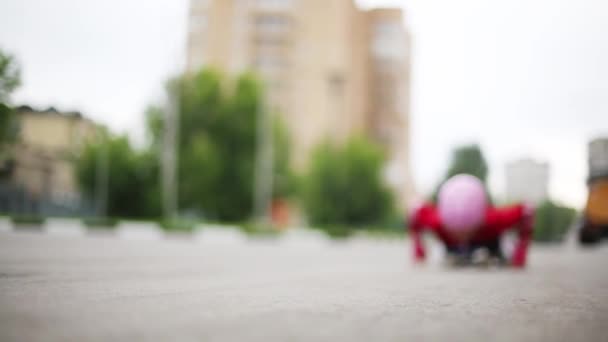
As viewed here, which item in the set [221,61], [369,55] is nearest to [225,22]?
[221,61]

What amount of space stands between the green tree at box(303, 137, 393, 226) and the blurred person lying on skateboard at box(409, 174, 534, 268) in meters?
33.5

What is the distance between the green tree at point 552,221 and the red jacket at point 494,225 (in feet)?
249

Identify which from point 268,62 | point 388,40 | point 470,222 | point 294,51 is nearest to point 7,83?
point 470,222

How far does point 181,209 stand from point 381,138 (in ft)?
134

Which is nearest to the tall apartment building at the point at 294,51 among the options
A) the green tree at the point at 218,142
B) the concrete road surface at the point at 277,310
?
the green tree at the point at 218,142

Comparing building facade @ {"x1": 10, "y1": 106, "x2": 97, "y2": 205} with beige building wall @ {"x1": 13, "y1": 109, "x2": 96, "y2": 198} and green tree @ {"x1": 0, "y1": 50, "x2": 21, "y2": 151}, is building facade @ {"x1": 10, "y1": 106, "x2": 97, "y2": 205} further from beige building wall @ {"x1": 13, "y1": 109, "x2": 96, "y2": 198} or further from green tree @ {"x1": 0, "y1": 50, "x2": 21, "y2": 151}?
green tree @ {"x1": 0, "y1": 50, "x2": 21, "y2": 151}

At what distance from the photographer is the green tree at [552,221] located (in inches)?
3250

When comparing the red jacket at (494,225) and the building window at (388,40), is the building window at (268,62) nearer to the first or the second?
the building window at (388,40)

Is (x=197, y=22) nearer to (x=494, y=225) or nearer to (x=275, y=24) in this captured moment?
(x=275, y=24)

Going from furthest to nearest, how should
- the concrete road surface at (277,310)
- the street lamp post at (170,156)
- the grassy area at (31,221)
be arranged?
the street lamp post at (170,156) → the grassy area at (31,221) → the concrete road surface at (277,310)

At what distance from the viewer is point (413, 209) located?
32.3ft

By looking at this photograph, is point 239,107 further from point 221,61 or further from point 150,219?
point 221,61

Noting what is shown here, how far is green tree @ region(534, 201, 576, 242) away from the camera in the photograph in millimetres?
82562

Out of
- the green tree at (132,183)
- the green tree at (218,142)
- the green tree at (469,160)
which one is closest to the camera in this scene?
the green tree at (218,142)
